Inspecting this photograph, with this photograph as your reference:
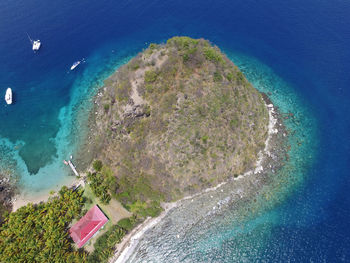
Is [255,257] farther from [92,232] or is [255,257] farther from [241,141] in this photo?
[92,232]

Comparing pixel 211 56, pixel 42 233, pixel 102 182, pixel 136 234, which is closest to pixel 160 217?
pixel 136 234

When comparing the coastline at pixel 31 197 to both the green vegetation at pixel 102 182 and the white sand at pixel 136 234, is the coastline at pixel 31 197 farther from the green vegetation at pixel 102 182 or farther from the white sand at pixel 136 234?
the white sand at pixel 136 234

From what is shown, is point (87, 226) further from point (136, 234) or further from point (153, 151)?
point (153, 151)

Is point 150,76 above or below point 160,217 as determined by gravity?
above

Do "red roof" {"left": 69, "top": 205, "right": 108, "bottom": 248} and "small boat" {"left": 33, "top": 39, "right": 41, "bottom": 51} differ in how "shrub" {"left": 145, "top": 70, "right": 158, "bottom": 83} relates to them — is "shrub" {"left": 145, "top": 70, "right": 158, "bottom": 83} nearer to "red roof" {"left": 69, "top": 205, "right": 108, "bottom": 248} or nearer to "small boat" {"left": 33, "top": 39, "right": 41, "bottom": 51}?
"red roof" {"left": 69, "top": 205, "right": 108, "bottom": 248}

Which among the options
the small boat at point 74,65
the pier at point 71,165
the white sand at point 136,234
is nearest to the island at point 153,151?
the white sand at point 136,234

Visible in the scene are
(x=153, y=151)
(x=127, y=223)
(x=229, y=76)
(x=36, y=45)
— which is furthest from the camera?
(x=36, y=45)

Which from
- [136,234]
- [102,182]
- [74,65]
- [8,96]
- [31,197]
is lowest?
[136,234]

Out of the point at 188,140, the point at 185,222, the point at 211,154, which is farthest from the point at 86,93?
the point at 185,222
